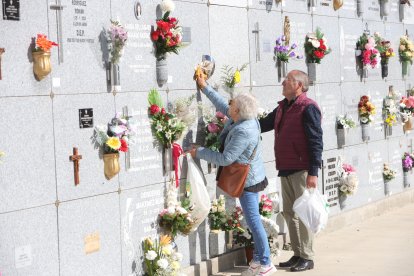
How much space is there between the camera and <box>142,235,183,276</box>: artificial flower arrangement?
7.16 meters

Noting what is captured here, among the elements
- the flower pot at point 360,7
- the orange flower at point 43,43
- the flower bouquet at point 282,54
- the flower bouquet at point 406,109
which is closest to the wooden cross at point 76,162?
the orange flower at point 43,43

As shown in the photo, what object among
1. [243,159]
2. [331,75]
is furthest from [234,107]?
[331,75]

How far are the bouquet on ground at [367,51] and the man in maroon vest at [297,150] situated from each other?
10.2ft

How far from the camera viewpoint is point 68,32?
6477 mm

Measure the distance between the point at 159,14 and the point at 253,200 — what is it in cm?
170

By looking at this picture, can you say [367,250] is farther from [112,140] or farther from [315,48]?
[112,140]

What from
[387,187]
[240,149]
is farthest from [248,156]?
→ [387,187]

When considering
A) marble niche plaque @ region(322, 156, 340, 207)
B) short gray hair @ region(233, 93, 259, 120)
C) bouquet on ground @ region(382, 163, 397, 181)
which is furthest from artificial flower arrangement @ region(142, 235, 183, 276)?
bouquet on ground @ region(382, 163, 397, 181)

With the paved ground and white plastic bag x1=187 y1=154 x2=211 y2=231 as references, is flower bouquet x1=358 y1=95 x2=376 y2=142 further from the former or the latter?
white plastic bag x1=187 y1=154 x2=211 y2=231

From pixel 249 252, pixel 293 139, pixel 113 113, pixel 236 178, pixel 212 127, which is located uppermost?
pixel 113 113

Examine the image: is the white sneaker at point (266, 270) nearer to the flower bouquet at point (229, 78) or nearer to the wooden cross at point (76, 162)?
the flower bouquet at point (229, 78)

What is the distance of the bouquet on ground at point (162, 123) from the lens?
24.2 ft

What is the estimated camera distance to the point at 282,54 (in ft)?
30.5

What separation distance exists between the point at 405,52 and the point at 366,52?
5.03ft
